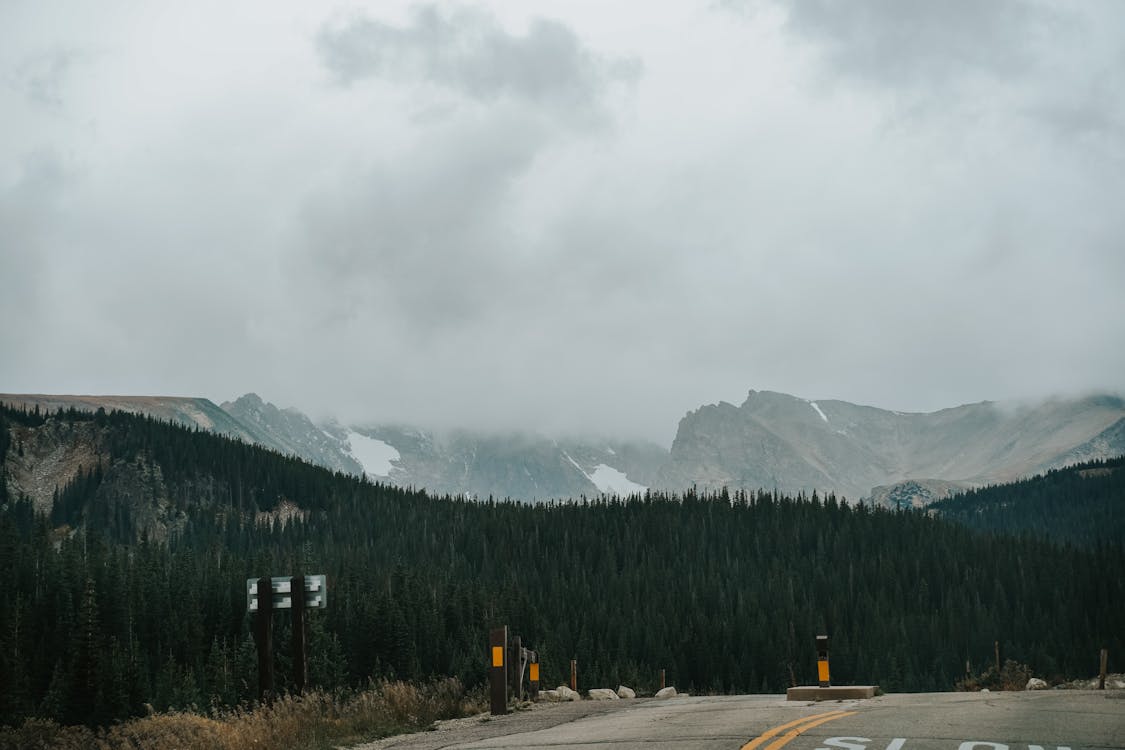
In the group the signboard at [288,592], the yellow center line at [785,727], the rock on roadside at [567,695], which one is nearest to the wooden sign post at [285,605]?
the signboard at [288,592]

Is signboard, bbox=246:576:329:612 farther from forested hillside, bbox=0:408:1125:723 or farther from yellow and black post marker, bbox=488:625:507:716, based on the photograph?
forested hillside, bbox=0:408:1125:723

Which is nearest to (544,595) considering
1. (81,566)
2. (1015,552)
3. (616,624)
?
(616,624)

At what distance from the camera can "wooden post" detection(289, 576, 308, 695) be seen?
23.8 metres

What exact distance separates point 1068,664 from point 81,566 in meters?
114

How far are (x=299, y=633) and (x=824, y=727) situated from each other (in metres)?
12.1

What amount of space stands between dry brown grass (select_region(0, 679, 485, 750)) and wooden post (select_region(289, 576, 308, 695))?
0.82m

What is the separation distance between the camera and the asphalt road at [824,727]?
15.1 metres

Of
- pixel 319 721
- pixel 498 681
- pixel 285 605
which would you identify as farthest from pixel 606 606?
pixel 319 721

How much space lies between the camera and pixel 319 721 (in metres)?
21.0

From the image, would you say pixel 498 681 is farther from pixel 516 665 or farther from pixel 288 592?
pixel 288 592

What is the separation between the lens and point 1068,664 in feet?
438

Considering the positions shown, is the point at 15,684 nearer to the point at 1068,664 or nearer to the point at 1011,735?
the point at 1011,735

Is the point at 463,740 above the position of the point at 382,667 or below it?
above

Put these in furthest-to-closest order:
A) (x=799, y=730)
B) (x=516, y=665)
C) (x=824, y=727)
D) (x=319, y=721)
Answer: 1. (x=516, y=665)
2. (x=319, y=721)
3. (x=824, y=727)
4. (x=799, y=730)
